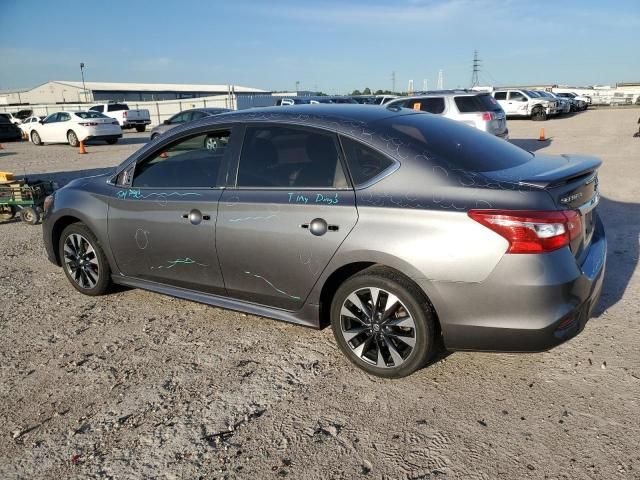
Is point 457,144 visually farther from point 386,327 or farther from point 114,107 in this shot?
point 114,107

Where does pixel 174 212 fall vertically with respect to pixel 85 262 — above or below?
above

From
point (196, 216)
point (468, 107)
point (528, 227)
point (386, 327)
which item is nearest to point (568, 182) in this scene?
point (528, 227)

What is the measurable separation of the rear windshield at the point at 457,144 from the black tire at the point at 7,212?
720 centimetres

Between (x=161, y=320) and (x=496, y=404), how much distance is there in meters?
2.74

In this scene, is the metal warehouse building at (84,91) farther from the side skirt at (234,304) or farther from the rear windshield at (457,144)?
the rear windshield at (457,144)

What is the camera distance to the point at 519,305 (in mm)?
2768

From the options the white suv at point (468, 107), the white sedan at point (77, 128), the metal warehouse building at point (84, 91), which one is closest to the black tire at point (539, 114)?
the white suv at point (468, 107)

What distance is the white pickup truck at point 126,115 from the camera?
3039 cm

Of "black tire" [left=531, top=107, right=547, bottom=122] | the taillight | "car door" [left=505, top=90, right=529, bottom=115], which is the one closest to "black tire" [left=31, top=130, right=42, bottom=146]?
"car door" [left=505, top=90, right=529, bottom=115]

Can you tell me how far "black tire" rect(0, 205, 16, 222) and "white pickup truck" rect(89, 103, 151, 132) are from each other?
23.6 m

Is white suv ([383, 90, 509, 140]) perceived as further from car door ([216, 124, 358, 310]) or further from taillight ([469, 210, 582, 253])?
taillight ([469, 210, 582, 253])

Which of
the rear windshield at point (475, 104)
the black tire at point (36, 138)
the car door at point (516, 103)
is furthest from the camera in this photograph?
the car door at point (516, 103)

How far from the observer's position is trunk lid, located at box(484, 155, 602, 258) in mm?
2891

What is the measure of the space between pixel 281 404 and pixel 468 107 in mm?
11854
